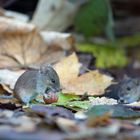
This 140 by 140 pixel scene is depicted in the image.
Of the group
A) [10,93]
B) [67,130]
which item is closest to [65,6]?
[10,93]

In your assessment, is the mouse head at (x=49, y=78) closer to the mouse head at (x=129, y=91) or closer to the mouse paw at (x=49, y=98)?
the mouse paw at (x=49, y=98)

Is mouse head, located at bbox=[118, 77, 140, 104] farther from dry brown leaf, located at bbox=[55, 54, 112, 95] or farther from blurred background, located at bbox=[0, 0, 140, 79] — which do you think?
blurred background, located at bbox=[0, 0, 140, 79]

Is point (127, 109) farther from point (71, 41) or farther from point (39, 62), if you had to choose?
point (71, 41)

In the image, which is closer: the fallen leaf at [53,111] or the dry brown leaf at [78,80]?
the fallen leaf at [53,111]

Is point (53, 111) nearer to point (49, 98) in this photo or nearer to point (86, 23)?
point (49, 98)

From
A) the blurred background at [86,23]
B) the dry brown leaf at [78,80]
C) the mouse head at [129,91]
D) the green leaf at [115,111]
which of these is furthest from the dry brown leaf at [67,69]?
the blurred background at [86,23]
